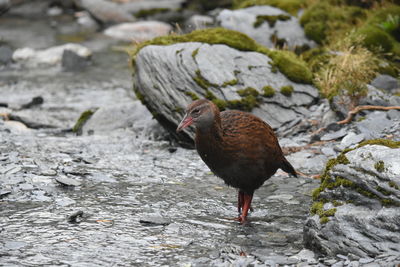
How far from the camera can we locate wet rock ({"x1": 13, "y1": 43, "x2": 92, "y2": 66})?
19.8 m

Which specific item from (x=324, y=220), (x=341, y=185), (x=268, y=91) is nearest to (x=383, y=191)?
(x=341, y=185)

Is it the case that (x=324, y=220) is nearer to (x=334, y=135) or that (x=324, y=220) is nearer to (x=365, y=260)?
(x=365, y=260)

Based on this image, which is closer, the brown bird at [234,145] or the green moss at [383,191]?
the green moss at [383,191]

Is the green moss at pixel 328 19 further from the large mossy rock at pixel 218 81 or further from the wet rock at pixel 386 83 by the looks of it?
the large mossy rock at pixel 218 81

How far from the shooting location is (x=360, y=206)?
574cm

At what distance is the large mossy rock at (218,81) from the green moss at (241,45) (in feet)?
0.07

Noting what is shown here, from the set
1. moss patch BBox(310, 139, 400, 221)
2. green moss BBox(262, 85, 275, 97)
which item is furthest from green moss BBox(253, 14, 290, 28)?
moss patch BBox(310, 139, 400, 221)

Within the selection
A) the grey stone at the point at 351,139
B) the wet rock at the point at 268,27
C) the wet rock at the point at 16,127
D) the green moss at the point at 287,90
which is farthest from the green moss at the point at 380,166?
the wet rock at the point at 268,27

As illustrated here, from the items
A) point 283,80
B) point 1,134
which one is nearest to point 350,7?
point 283,80

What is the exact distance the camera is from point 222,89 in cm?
1079

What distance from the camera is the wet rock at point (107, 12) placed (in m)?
28.1

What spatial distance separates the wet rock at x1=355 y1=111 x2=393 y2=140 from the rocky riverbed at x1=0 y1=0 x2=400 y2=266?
0.02m

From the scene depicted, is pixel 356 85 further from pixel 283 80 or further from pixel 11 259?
pixel 11 259

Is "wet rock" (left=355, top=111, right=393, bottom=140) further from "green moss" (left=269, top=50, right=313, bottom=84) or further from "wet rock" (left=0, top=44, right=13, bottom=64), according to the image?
"wet rock" (left=0, top=44, right=13, bottom=64)
